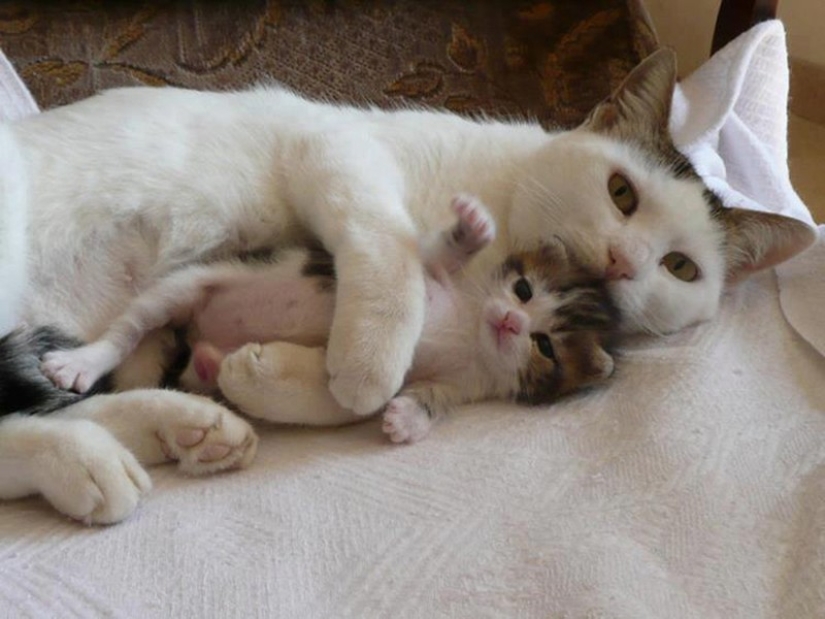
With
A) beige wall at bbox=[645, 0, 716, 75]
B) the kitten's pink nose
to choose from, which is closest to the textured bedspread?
the kitten's pink nose

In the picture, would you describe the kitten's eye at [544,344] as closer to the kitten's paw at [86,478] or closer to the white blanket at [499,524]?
the white blanket at [499,524]

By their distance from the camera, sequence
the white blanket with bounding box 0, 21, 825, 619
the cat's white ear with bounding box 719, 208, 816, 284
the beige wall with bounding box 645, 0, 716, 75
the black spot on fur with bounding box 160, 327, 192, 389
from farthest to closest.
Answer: the beige wall with bounding box 645, 0, 716, 75 < the cat's white ear with bounding box 719, 208, 816, 284 < the black spot on fur with bounding box 160, 327, 192, 389 < the white blanket with bounding box 0, 21, 825, 619

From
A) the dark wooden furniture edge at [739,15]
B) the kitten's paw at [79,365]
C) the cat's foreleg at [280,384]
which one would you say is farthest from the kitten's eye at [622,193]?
the dark wooden furniture edge at [739,15]

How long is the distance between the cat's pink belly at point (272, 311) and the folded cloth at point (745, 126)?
68 centimetres

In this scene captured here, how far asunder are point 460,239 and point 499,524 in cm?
37

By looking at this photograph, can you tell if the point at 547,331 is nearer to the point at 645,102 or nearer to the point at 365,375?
the point at 365,375

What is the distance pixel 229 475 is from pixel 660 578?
470mm

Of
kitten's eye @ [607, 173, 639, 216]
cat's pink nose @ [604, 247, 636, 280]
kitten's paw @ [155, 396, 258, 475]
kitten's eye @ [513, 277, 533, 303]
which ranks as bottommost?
kitten's paw @ [155, 396, 258, 475]

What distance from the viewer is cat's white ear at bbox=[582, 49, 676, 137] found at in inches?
51.4

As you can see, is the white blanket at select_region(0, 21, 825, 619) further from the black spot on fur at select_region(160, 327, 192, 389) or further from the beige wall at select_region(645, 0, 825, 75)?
the beige wall at select_region(645, 0, 825, 75)

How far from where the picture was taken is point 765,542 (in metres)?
0.88

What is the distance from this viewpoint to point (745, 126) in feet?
5.16

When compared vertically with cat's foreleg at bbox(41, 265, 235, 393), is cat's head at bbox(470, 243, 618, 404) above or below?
below

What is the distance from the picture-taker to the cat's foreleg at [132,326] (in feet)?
3.37
